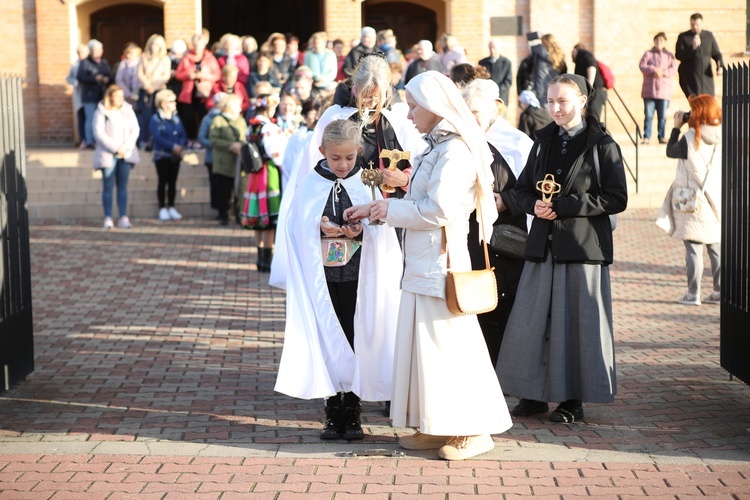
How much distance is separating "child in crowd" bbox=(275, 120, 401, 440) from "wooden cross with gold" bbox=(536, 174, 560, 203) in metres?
0.94

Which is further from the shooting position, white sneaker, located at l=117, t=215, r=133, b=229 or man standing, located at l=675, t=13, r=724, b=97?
man standing, located at l=675, t=13, r=724, b=97

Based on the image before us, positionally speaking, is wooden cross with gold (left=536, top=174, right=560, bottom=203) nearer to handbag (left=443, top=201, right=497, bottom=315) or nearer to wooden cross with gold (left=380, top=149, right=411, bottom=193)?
wooden cross with gold (left=380, top=149, right=411, bottom=193)

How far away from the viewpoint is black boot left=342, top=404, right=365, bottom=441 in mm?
6594

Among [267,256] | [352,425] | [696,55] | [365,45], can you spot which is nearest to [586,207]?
[352,425]

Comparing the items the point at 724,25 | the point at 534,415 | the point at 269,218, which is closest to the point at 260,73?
the point at 269,218

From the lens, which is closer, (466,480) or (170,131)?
(466,480)

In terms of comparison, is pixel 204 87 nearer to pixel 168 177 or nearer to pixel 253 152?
pixel 168 177

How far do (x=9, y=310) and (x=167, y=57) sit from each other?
12.8 meters

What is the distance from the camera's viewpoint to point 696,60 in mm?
20984

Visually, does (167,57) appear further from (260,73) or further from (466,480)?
(466,480)

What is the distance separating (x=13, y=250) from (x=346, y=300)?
270 centimetres

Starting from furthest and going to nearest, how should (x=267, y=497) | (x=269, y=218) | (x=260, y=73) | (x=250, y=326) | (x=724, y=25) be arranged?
1. (x=724, y=25)
2. (x=260, y=73)
3. (x=269, y=218)
4. (x=250, y=326)
5. (x=267, y=497)

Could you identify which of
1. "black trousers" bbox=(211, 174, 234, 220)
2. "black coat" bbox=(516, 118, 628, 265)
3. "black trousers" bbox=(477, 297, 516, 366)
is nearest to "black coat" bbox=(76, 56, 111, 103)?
"black trousers" bbox=(211, 174, 234, 220)

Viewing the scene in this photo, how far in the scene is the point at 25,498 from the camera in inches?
220
